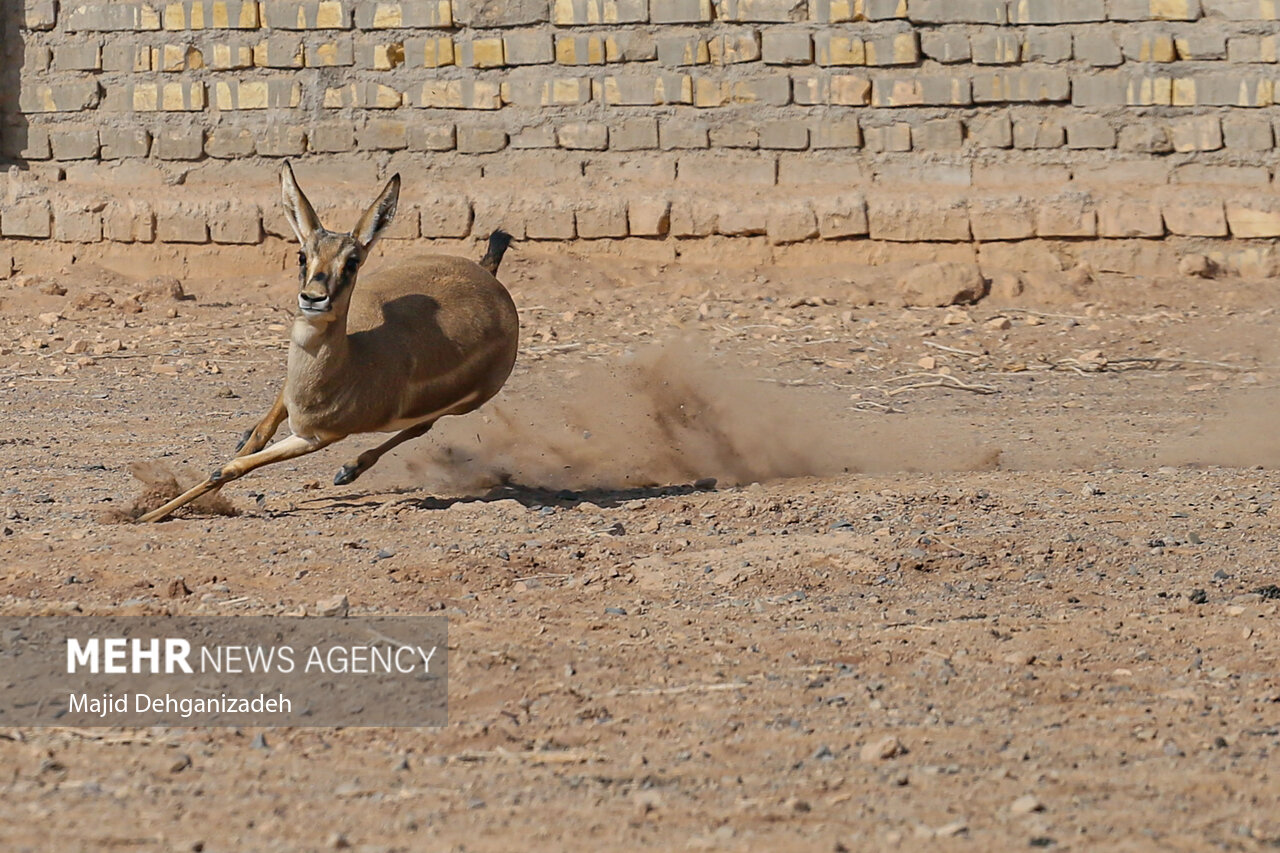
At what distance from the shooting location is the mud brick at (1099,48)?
1186 centimetres

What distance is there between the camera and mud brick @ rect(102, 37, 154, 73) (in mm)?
12508

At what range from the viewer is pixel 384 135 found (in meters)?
12.4

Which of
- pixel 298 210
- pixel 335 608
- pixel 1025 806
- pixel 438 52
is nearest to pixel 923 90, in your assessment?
pixel 438 52

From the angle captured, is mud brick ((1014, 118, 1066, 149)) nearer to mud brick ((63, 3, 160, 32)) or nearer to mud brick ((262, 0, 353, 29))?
mud brick ((262, 0, 353, 29))

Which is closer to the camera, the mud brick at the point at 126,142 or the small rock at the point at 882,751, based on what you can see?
the small rock at the point at 882,751

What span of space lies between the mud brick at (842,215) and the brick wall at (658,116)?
2 cm

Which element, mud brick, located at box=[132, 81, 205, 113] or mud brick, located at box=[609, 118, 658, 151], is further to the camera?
mud brick, located at box=[132, 81, 205, 113]

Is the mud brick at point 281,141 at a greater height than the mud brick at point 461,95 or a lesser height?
lesser

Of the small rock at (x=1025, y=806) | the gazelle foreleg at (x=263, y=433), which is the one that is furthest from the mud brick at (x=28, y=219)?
the small rock at (x=1025, y=806)

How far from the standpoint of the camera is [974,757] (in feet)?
13.5

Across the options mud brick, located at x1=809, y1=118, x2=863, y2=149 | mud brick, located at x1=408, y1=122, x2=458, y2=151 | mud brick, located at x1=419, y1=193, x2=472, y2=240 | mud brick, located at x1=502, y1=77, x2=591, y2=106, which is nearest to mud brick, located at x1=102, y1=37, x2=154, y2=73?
mud brick, located at x1=408, y1=122, x2=458, y2=151

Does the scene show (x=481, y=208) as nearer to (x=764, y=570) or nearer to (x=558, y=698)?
(x=764, y=570)

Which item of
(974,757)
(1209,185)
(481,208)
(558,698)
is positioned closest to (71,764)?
(558,698)

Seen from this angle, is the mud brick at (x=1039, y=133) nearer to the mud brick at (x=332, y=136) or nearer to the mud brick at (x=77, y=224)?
the mud brick at (x=332, y=136)
